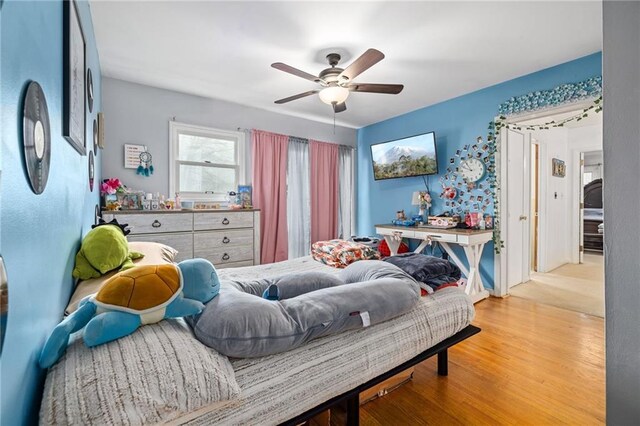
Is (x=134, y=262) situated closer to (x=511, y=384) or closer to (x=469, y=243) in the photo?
(x=511, y=384)

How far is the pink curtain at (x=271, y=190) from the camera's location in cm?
418

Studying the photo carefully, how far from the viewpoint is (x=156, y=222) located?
2943mm

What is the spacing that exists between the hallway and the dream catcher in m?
4.76

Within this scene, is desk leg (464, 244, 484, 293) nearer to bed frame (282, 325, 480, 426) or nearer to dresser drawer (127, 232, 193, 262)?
bed frame (282, 325, 480, 426)

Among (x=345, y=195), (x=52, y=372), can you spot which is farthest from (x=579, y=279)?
(x=52, y=372)

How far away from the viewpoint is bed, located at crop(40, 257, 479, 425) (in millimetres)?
730

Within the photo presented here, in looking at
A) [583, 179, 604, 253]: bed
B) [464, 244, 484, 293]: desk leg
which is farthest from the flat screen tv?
[583, 179, 604, 253]: bed

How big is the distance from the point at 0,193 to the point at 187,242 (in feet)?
9.02

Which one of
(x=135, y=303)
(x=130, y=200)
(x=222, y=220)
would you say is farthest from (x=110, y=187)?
(x=135, y=303)

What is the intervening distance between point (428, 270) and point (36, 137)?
5.96 ft

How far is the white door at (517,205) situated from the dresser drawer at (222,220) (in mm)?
3269

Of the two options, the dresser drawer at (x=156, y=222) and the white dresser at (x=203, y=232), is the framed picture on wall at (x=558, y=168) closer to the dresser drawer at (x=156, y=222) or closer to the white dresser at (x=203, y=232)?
the white dresser at (x=203, y=232)

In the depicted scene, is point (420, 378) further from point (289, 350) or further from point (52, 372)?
point (52, 372)

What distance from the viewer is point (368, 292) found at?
1332 millimetres
